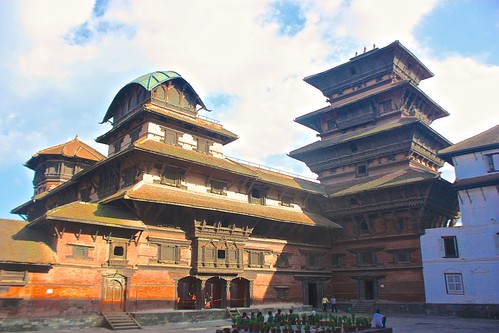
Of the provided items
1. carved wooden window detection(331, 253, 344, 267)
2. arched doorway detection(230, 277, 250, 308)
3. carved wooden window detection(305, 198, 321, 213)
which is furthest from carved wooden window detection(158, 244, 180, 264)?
carved wooden window detection(331, 253, 344, 267)

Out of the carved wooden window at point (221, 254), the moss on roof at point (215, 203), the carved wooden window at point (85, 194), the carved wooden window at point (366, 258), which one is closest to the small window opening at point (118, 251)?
the moss on roof at point (215, 203)

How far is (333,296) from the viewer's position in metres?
36.5

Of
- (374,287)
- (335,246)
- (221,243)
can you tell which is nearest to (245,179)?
(221,243)

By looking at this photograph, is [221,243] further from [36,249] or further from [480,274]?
[480,274]

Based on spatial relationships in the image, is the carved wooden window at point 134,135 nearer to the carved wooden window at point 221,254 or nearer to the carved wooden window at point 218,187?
the carved wooden window at point 218,187

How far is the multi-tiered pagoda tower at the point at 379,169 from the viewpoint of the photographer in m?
33.0

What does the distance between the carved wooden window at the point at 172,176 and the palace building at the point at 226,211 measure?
0.08 m

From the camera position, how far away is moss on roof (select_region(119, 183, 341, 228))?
84.2 feet

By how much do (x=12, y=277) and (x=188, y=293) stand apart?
11.7 metres

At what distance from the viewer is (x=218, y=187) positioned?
31.5 metres

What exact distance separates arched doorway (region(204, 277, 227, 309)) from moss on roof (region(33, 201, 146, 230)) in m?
7.49

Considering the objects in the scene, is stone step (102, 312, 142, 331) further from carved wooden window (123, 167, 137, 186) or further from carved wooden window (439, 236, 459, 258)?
carved wooden window (439, 236, 459, 258)

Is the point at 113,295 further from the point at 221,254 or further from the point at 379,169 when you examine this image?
the point at 379,169

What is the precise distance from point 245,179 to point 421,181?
13143mm
